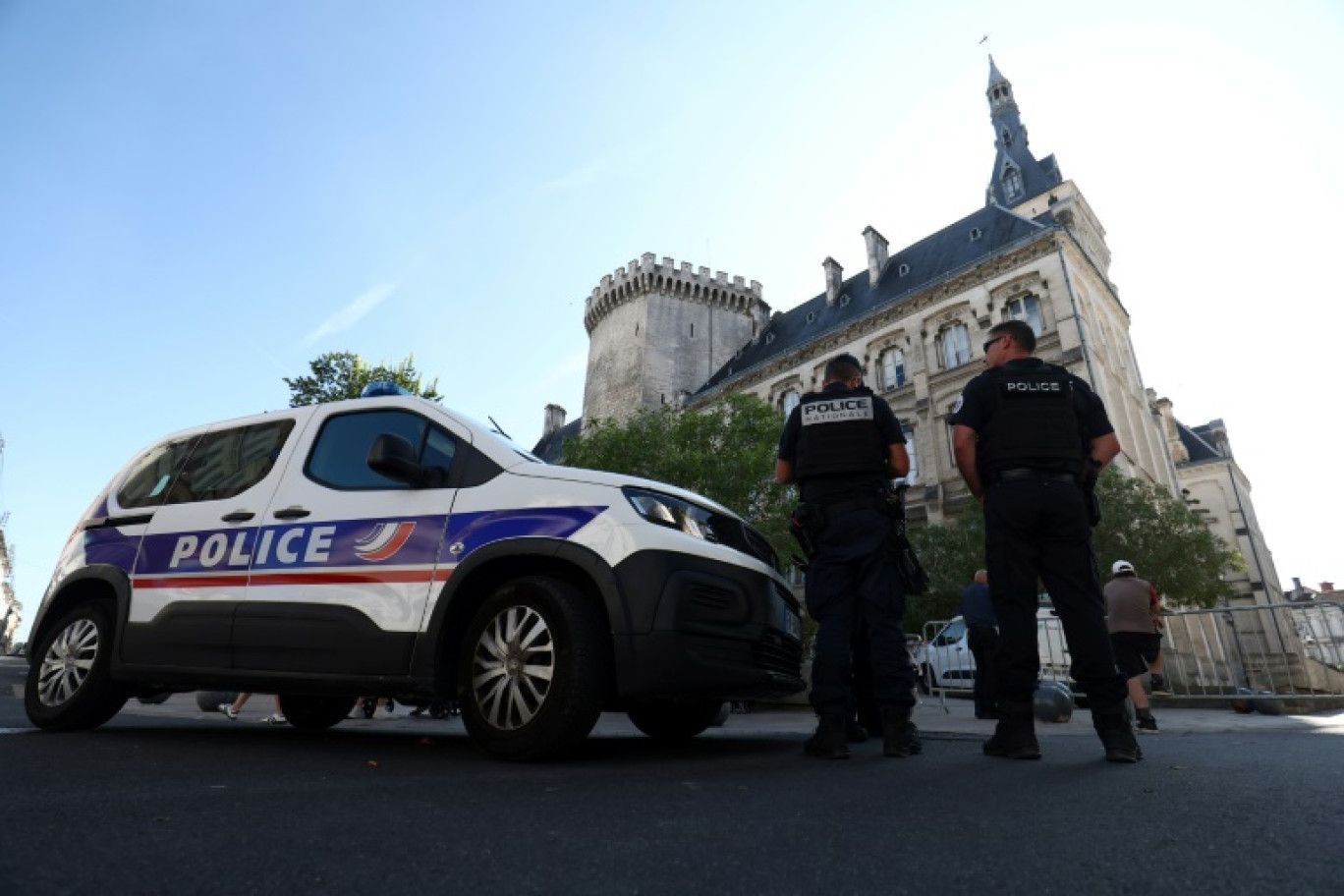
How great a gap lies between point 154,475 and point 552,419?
47.9 metres

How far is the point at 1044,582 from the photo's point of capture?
11.0 feet

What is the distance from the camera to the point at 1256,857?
1.43 metres

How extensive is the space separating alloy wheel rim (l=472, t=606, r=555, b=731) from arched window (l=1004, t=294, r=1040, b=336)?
80.2 ft

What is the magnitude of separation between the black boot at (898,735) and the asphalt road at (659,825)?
31 centimetres

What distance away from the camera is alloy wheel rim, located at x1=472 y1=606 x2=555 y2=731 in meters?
2.99

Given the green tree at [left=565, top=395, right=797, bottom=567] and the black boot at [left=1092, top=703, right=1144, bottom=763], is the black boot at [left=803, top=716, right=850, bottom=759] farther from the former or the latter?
the green tree at [left=565, top=395, right=797, bottom=567]

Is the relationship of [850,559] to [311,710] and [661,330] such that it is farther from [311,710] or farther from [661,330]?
[661,330]

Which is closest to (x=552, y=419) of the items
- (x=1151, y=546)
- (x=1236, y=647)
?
(x=1151, y=546)

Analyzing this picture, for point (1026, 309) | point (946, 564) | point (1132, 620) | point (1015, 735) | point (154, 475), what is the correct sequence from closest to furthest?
point (1015, 735), point (154, 475), point (1132, 620), point (946, 564), point (1026, 309)

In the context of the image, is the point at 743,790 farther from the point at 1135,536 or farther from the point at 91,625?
the point at 1135,536

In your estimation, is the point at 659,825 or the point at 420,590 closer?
the point at 659,825

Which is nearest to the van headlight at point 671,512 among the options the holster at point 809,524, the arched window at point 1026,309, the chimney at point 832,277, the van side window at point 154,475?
the holster at point 809,524

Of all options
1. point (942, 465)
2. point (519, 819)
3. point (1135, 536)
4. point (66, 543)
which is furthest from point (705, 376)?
point (519, 819)

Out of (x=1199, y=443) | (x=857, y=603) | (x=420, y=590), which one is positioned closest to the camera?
(x=420, y=590)
